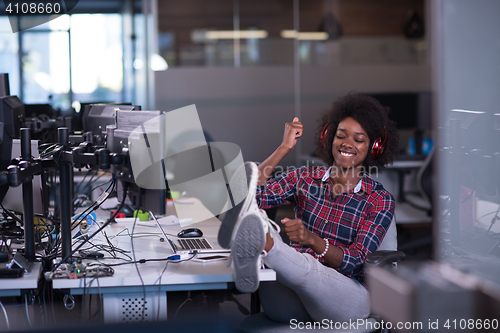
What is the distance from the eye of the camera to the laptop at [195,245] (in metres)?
1.75

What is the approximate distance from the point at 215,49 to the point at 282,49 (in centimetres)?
74

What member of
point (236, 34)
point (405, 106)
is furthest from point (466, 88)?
point (236, 34)

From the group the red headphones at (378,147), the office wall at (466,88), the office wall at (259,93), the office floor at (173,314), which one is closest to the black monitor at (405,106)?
the office wall at (259,93)

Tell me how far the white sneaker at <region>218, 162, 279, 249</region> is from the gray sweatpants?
14cm

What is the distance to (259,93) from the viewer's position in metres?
5.37

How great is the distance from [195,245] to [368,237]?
0.65 metres

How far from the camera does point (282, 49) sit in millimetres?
5340

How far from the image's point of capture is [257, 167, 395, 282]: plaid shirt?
1.78m

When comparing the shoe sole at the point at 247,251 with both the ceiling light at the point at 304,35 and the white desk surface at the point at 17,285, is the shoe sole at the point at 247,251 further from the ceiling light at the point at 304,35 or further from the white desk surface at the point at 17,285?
the ceiling light at the point at 304,35

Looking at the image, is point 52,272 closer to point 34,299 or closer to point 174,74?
point 34,299

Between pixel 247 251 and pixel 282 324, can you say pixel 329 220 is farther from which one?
pixel 247 251

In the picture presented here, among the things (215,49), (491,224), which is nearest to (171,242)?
(491,224)

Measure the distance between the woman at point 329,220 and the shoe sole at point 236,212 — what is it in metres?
0.04

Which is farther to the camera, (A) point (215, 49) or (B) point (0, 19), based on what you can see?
(B) point (0, 19)
